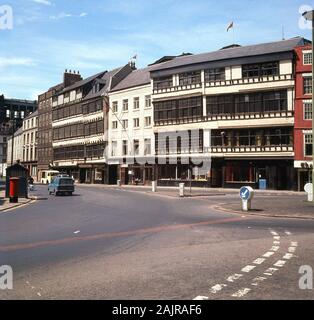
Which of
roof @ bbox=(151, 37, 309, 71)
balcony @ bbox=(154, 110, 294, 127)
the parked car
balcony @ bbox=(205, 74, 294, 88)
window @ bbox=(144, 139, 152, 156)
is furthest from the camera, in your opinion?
window @ bbox=(144, 139, 152, 156)

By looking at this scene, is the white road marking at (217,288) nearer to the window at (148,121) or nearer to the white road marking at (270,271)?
the white road marking at (270,271)

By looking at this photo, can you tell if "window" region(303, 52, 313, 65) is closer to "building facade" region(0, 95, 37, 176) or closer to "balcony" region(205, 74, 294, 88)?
"balcony" region(205, 74, 294, 88)

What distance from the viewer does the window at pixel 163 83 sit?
5555cm

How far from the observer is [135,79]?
211ft

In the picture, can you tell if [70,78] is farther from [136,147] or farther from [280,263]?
[280,263]

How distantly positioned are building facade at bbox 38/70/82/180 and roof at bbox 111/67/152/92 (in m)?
19.4

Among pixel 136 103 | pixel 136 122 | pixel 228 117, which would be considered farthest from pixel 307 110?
pixel 136 103

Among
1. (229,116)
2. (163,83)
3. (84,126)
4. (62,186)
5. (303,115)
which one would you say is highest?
(163,83)

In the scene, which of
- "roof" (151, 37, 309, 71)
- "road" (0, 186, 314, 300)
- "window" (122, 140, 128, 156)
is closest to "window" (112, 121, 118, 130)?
"window" (122, 140, 128, 156)

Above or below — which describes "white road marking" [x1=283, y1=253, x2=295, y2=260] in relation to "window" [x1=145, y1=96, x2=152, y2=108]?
below

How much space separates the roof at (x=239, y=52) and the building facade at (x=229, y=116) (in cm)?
4

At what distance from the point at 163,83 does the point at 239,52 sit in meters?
11.0

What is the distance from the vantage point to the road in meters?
6.54

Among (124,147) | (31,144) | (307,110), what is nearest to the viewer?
(307,110)
